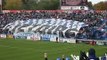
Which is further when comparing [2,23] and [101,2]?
[101,2]

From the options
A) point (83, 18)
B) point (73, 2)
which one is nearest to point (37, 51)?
point (83, 18)

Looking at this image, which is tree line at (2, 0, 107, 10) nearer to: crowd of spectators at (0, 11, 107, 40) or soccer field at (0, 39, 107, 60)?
crowd of spectators at (0, 11, 107, 40)

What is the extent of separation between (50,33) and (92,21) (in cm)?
645

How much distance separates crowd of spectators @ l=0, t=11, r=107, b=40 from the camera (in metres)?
45.7

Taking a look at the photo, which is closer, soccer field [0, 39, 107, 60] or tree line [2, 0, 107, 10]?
soccer field [0, 39, 107, 60]

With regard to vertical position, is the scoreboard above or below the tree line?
above

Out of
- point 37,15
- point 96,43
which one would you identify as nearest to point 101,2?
point 37,15

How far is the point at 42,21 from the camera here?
182 feet

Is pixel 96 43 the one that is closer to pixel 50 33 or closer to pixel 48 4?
pixel 50 33

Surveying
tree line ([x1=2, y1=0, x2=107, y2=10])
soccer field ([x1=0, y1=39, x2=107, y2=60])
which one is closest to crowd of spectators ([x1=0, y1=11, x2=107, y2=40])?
soccer field ([x1=0, y1=39, x2=107, y2=60])

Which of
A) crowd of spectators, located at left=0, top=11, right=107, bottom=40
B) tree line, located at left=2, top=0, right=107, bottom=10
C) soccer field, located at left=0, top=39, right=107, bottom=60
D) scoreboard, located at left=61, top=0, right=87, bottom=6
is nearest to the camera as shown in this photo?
soccer field, located at left=0, top=39, right=107, bottom=60

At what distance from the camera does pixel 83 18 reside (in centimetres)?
5266

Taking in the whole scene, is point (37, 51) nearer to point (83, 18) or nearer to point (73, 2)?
point (83, 18)

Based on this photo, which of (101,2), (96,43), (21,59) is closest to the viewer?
(21,59)
